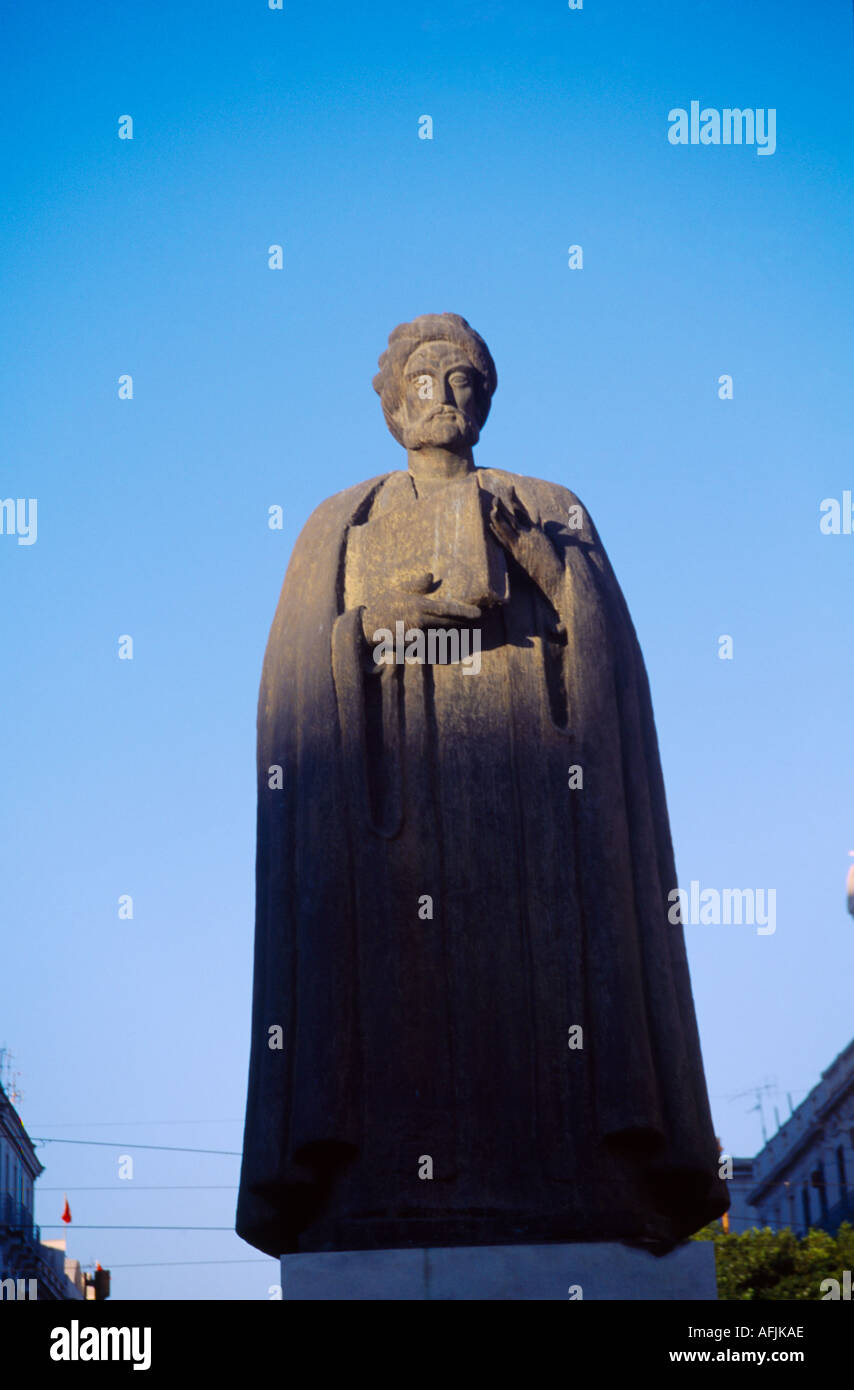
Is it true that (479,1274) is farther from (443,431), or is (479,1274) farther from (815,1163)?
(815,1163)

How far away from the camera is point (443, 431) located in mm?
9688

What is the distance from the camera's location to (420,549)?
9016 mm

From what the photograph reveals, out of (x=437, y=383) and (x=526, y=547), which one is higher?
(x=437, y=383)

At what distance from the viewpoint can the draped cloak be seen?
7746mm

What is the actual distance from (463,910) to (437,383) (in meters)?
3.20

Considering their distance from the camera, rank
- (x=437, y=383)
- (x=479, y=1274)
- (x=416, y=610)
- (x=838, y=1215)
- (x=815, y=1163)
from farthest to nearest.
→ (x=815, y=1163) < (x=838, y=1215) < (x=437, y=383) < (x=416, y=610) < (x=479, y=1274)

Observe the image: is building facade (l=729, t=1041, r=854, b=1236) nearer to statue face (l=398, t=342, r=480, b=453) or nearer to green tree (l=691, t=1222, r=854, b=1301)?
green tree (l=691, t=1222, r=854, b=1301)

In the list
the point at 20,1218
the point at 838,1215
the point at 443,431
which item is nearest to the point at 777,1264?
the point at 838,1215

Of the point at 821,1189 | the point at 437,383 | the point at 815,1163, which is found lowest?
the point at 821,1189

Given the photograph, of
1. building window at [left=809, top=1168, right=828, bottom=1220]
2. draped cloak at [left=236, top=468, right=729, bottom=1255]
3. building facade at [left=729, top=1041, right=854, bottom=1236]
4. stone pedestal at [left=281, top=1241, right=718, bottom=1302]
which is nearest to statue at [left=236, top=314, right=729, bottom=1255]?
draped cloak at [left=236, top=468, right=729, bottom=1255]
